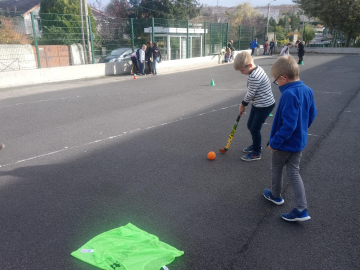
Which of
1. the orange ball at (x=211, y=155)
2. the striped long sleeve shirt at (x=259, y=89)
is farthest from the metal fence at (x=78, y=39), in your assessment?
the striped long sleeve shirt at (x=259, y=89)

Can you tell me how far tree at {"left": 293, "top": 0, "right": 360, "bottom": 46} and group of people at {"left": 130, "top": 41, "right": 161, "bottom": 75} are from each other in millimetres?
28574

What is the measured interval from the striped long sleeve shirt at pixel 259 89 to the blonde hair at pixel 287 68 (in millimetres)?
1329

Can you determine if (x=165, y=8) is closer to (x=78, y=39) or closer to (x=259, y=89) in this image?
(x=78, y=39)

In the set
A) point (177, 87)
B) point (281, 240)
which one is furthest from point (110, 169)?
point (177, 87)

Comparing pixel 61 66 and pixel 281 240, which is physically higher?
pixel 61 66

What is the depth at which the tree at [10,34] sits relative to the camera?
14319mm

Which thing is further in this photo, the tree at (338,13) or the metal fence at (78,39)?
the tree at (338,13)

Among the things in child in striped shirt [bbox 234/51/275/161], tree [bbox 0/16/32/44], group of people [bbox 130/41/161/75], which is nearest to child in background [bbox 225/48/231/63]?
group of people [bbox 130/41/161/75]

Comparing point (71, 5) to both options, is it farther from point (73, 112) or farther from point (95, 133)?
point (95, 133)

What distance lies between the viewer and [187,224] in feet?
10.6

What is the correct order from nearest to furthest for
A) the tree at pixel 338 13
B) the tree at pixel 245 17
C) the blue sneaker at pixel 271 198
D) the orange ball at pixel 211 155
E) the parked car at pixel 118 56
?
the blue sneaker at pixel 271 198, the orange ball at pixel 211 155, the parked car at pixel 118 56, the tree at pixel 338 13, the tree at pixel 245 17

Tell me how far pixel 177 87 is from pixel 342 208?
31.7ft

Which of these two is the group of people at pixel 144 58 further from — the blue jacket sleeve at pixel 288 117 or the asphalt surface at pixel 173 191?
the blue jacket sleeve at pixel 288 117

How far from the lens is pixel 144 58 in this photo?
55.5 feet
